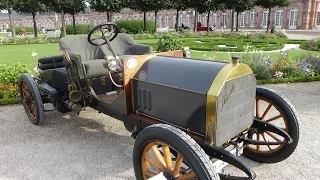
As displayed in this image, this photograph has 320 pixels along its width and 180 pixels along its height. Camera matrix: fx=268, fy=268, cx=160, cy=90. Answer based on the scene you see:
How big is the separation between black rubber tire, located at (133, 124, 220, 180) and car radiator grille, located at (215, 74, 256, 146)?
39cm

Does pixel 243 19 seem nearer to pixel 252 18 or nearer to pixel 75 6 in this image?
pixel 252 18

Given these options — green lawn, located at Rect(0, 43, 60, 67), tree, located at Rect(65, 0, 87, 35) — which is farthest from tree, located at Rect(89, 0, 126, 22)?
green lawn, located at Rect(0, 43, 60, 67)

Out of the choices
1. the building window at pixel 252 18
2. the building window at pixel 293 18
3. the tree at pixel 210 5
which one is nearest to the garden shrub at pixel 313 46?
the tree at pixel 210 5

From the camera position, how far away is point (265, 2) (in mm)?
28391

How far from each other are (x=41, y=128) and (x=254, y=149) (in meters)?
3.03

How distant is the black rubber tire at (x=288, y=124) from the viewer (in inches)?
108

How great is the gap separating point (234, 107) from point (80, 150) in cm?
201

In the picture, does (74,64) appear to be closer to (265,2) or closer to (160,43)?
(160,43)

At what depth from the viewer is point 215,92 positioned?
2143mm

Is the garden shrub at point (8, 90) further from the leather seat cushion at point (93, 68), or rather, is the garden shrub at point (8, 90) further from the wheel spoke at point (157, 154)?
the wheel spoke at point (157, 154)

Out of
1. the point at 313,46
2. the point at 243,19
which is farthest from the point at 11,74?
the point at 243,19

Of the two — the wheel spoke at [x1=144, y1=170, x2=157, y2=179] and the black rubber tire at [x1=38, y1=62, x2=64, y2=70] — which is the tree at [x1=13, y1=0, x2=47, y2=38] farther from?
the wheel spoke at [x1=144, y1=170, x2=157, y2=179]

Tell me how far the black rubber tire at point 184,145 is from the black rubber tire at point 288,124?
1267mm

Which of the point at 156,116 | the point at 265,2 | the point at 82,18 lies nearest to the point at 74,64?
the point at 156,116
